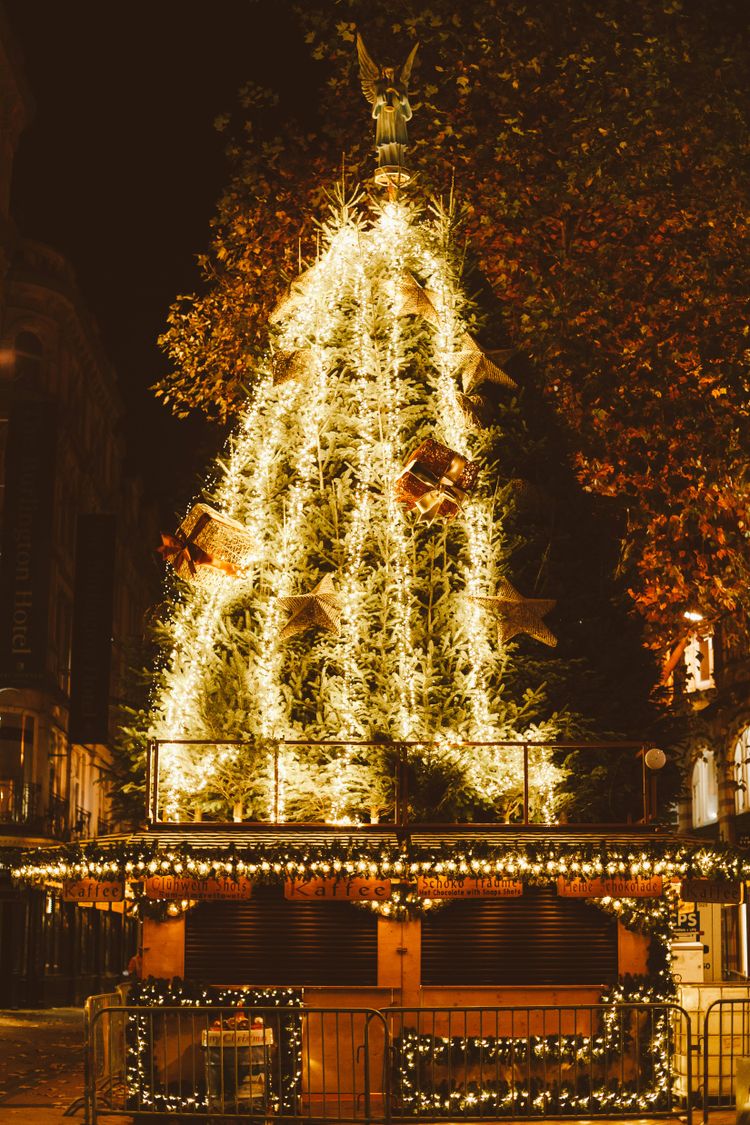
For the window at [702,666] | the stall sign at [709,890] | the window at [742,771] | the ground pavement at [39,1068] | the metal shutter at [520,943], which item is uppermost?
the window at [702,666]

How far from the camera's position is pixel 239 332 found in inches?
1001

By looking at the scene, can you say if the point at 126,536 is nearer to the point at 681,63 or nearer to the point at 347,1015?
the point at 681,63

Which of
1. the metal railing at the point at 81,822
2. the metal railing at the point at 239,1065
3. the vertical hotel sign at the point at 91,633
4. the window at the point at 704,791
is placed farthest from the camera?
the window at the point at 704,791

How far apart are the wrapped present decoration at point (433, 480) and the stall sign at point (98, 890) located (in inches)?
191

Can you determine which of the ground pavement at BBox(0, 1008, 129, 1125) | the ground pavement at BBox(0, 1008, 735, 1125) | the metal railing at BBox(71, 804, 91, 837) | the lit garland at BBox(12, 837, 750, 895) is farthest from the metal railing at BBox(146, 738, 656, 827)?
the metal railing at BBox(71, 804, 91, 837)

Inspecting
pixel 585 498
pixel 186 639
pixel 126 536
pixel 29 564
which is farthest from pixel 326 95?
pixel 126 536

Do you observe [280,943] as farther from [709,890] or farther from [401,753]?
[709,890]

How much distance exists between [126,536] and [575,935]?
148ft

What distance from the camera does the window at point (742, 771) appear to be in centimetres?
4219

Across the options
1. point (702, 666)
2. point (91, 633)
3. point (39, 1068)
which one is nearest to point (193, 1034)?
point (39, 1068)

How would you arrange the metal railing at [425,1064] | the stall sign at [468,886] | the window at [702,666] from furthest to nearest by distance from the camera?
the window at [702,666]
the stall sign at [468,886]
the metal railing at [425,1064]

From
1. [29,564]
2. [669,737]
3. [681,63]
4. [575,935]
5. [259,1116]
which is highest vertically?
[681,63]

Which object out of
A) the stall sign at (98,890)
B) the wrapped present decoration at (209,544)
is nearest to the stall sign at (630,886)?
the stall sign at (98,890)

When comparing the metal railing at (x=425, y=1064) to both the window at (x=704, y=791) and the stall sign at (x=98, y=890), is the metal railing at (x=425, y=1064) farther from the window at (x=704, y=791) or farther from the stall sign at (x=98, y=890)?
the window at (x=704, y=791)
